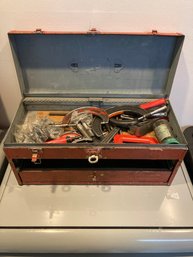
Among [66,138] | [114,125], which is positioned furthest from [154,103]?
[66,138]

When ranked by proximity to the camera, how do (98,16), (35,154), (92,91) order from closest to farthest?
(35,154) < (98,16) < (92,91)

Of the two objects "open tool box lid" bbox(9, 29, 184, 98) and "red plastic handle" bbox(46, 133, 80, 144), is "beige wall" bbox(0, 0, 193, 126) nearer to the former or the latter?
"open tool box lid" bbox(9, 29, 184, 98)

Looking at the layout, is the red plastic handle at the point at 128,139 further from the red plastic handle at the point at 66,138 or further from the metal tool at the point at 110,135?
the red plastic handle at the point at 66,138

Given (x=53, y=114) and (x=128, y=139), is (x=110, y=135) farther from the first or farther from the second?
(x=53, y=114)

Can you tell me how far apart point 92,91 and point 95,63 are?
0.33 ft

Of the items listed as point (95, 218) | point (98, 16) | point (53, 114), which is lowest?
point (95, 218)

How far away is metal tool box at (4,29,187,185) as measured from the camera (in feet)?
1.82

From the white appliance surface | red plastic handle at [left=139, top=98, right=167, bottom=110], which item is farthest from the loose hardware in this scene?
the white appliance surface

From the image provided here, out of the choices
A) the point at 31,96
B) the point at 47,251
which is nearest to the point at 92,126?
the point at 31,96

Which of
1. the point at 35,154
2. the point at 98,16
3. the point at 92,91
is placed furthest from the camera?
the point at 92,91

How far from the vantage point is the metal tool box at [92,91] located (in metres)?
0.55

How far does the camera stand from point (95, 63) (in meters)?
0.71

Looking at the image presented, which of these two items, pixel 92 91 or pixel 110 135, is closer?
pixel 110 135

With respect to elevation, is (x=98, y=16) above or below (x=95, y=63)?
above
